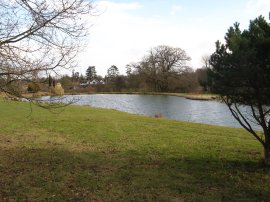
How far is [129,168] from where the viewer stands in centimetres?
899

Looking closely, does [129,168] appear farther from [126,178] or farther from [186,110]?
[186,110]

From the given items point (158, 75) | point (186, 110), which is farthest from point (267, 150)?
point (158, 75)

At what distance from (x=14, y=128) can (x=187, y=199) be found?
11184 mm

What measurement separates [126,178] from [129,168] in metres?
0.88

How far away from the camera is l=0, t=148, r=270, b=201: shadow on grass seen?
23.1 feet

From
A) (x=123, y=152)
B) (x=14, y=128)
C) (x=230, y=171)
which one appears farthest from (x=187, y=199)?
(x=14, y=128)

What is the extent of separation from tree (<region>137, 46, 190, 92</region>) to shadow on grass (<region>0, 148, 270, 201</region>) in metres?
72.1

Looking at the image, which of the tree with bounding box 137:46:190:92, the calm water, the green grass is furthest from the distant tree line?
the green grass

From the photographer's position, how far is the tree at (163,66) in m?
82.3

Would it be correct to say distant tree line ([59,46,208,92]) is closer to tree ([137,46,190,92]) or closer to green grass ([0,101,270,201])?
tree ([137,46,190,92])

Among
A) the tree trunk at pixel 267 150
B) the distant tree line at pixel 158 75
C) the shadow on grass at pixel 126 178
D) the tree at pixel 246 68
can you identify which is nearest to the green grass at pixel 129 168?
the shadow on grass at pixel 126 178

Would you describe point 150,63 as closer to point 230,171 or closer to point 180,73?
point 180,73

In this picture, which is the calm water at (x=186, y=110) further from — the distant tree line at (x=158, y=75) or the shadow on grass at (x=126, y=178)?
the distant tree line at (x=158, y=75)

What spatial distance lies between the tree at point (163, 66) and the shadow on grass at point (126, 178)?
72145mm
